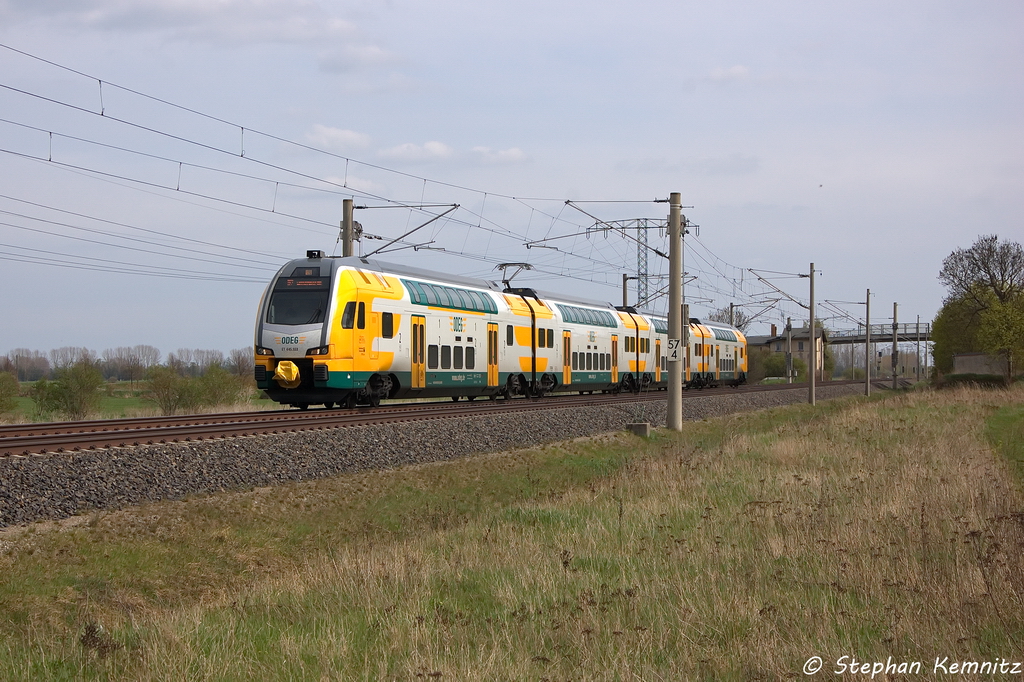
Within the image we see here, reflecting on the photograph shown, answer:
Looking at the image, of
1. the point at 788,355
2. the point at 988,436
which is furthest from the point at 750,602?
the point at 788,355

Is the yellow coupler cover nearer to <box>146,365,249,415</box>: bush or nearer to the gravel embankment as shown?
the gravel embankment

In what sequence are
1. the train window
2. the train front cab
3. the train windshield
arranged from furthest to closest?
the train window < the train windshield < the train front cab

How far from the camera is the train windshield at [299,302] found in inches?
907

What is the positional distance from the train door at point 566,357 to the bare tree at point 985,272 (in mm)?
45204

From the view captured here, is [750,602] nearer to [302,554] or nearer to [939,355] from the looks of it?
[302,554]

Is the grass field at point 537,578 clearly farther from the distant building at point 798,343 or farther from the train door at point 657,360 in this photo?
the distant building at point 798,343

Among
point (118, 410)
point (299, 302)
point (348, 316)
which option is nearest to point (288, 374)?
point (299, 302)

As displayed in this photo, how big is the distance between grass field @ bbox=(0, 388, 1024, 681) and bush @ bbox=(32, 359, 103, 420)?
23.8m

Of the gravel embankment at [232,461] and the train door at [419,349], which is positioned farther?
the train door at [419,349]

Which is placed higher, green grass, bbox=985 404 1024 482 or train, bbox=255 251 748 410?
train, bbox=255 251 748 410

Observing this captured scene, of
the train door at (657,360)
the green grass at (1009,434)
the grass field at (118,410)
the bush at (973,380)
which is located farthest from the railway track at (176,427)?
the bush at (973,380)

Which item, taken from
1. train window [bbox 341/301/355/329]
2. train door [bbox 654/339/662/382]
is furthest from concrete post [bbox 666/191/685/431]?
train door [bbox 654/339/662/382]

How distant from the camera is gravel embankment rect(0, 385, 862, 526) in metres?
11.8

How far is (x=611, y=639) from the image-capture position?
21.6 ft
